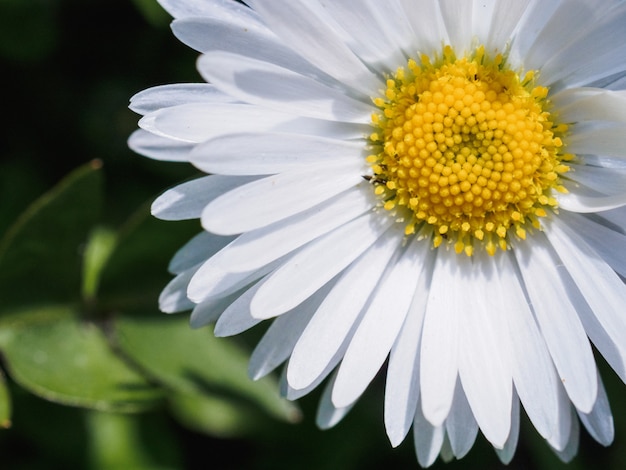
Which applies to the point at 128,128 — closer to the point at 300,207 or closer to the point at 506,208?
the point at 300,207

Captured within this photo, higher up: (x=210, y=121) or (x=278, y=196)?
(x=210, y=121)

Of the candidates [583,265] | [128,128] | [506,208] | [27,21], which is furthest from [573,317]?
[27,21]

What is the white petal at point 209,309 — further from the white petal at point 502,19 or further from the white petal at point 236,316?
the white petal at point 502,19

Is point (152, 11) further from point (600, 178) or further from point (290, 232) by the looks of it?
point (600, 178)

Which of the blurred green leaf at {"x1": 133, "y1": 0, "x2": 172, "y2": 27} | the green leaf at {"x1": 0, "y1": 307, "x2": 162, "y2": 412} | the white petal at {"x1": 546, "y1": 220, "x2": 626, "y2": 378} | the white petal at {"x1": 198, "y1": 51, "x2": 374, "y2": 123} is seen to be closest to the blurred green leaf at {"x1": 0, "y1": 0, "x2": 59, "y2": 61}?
the blurred green leaf at {"x1": 133, "y1": 0, "x2": 172, "y2": 27}

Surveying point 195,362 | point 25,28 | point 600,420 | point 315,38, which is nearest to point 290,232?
point 315,38

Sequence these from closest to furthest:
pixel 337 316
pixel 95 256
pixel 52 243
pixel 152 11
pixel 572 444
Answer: pixel 337 316 < pixel 572 444 < pixel 52 243 < pixel 152 11 < pixel 95 256

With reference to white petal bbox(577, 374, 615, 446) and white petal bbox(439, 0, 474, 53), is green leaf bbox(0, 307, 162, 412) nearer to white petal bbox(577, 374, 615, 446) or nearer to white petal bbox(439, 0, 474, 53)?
white petal bbox(577, 374, 615, 446)
